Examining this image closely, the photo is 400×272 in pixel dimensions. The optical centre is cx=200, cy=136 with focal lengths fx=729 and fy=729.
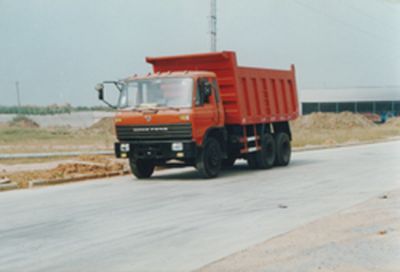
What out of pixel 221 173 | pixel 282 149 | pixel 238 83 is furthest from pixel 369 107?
pixel 238 83

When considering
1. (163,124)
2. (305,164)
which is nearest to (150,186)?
(163,124)

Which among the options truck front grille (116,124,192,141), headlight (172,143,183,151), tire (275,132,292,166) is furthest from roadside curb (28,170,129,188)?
tire (275,132,292,166)

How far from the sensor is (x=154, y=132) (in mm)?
18344

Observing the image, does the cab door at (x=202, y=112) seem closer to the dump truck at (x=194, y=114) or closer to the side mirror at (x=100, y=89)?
the dump truck at (x=194, y=114)

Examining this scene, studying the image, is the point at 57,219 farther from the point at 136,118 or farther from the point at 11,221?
the point at 136,118

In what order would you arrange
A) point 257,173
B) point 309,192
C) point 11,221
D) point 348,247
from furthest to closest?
1. point 257,173
2. point 309,192
3. point 11,221
4. point 348,247

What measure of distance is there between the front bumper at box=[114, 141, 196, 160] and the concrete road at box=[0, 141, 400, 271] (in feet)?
2.23

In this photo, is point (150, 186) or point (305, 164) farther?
point (305, 164)

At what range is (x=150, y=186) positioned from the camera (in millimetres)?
17406

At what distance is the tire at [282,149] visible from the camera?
23.0m

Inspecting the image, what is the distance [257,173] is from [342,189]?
5087 millimetres

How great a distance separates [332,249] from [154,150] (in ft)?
33.1

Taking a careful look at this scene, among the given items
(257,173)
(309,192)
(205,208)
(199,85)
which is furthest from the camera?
(257,173)

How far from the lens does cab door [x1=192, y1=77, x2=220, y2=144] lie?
59.7ft
